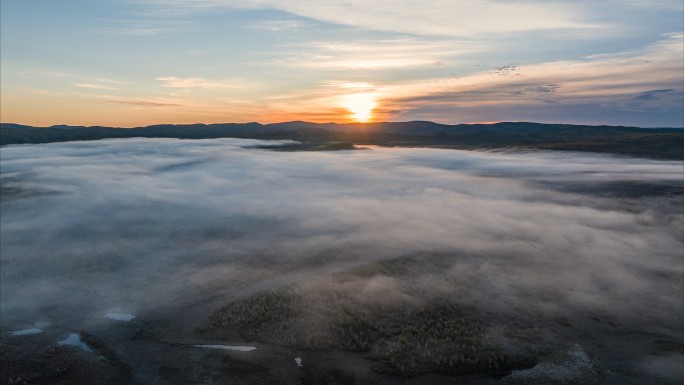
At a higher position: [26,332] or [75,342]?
[75,342]

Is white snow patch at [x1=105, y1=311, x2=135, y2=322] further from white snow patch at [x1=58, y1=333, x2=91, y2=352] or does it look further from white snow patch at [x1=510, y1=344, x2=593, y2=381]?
white snow patch at [x1=510, y1=344, x2=593, y2=381]

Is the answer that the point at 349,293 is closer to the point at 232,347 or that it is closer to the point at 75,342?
the point at 232,347

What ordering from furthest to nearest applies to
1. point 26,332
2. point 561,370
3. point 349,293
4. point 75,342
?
point 349,293 → point 26,332 → point 75,342 → point 561,370

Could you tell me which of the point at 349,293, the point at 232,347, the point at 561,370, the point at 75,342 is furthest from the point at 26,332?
the point at 561,370

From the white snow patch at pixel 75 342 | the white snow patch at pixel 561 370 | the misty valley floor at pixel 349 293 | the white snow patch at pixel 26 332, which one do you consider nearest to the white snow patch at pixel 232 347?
the misty valley floor at pixel 349 293

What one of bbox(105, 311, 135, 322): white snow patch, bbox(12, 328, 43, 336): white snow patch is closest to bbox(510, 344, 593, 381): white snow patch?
bbox(105, 311, 135, 322): white snow patch

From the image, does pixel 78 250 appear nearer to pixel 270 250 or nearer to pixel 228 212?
pixel 270 250

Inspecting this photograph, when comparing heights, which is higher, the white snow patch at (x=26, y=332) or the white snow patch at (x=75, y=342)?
the white snow patch at (x=75, y=342)

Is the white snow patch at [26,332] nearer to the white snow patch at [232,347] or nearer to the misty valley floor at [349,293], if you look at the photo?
the misty valley floor at [349,293]
